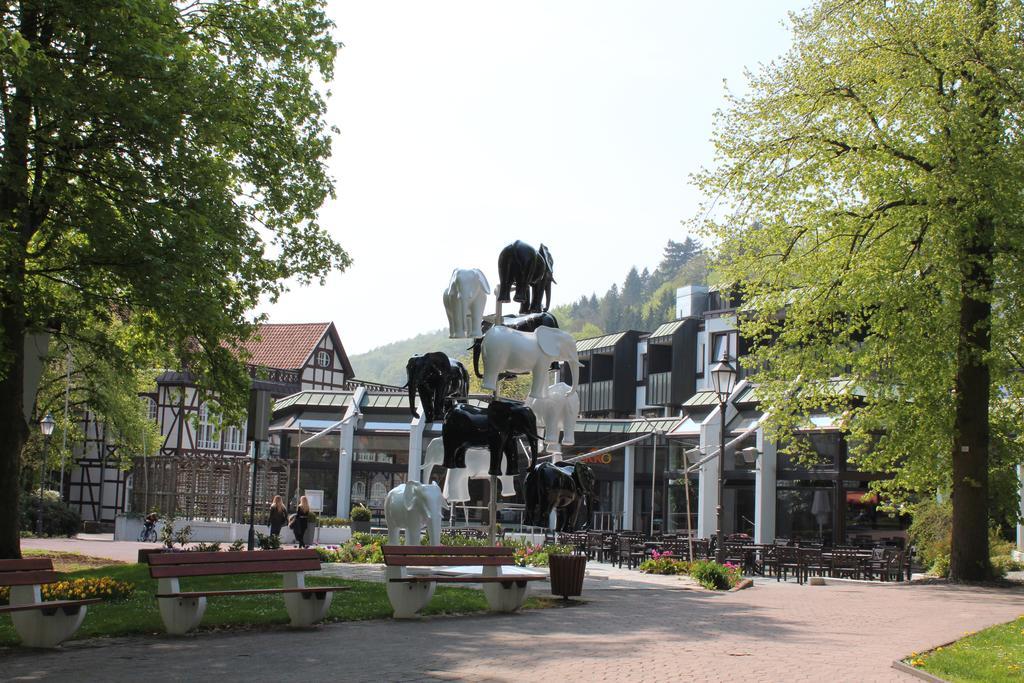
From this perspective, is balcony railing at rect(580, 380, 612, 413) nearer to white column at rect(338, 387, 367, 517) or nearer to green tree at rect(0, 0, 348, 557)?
white column at rect(338, 387, 367, 517)

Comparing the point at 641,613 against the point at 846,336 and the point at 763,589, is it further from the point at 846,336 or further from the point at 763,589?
the point at 846,336

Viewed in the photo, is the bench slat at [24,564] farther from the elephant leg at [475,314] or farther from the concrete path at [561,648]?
the elephant leg at [475,314]

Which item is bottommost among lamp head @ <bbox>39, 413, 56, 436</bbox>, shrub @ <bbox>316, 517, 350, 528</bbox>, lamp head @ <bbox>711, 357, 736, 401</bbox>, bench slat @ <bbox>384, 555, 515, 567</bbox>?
shrub @ <bbox>316, 517, 350, 528</bbox>

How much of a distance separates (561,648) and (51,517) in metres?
31.2

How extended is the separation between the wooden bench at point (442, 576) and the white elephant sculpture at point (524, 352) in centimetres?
194

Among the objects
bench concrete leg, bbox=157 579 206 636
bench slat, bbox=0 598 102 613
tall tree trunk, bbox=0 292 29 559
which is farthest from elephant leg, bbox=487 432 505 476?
tall tree trunk, bbox=0 292 29 559

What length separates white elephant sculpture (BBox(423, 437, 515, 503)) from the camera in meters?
13.7

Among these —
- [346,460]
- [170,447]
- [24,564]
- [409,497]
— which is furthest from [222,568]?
[170,447]

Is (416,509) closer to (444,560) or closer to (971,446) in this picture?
(444,560)

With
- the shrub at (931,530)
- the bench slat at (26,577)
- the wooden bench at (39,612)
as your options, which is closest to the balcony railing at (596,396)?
the shrub at (931,530)

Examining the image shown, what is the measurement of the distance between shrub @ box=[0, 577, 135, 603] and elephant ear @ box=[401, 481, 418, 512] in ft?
11.5

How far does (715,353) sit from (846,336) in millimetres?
30341

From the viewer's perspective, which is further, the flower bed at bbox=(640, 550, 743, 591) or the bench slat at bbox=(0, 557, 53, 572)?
the flower bed at bbox=(640, 550, 743, 591)

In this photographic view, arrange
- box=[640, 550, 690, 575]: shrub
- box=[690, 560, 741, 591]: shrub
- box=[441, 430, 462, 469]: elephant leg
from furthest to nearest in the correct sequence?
Result: box=[640, 550, 690, 575]: shrub < box=[690, 560, 741, 591]: shrub < box=[441, 430, 462, 469]: elephant leg
